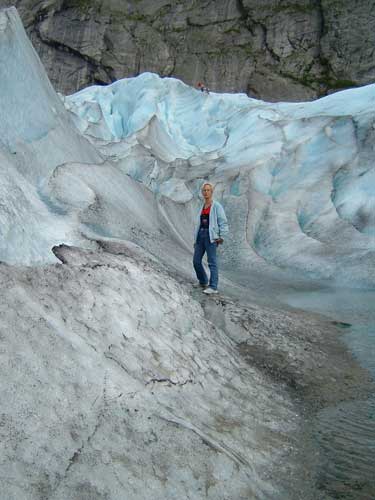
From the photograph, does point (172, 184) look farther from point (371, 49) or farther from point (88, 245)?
point (371, 49)

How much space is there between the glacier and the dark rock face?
2664 centimetres

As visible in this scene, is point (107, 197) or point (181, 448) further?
point (107, 197)

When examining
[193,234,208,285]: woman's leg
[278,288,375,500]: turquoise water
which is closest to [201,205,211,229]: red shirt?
[193,234,208,285]: woman's leg

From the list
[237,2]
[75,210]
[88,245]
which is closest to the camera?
[88,245]

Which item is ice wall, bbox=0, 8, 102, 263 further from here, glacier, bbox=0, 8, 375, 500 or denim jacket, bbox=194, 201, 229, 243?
denim jacket, bbox=194, 201, 229, 243

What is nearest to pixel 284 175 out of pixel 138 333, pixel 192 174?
pixel 192 174

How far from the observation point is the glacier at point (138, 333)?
2445mm

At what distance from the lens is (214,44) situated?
34469mm

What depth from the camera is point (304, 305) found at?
19.9ft

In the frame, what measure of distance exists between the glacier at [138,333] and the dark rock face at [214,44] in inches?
1049

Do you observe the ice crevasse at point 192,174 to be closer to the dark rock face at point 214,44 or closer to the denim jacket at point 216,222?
the denim jacket at point 216,222

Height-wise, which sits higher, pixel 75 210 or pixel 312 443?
pixel 75 210

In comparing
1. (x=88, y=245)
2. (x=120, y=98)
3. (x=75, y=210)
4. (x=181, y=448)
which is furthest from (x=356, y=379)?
(x=120, y=98)

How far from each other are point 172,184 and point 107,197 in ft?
13.7
